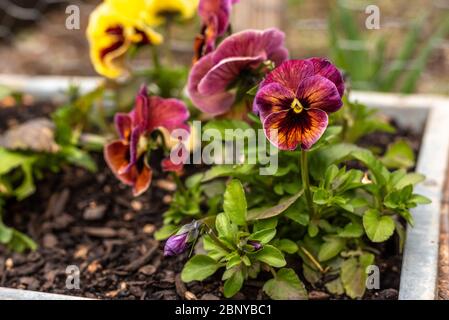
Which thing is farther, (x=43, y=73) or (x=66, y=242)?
(x=43, y=73)

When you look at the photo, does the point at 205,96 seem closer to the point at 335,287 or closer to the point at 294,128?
the point at 294,128

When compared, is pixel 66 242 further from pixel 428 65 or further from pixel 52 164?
pixel 428 65

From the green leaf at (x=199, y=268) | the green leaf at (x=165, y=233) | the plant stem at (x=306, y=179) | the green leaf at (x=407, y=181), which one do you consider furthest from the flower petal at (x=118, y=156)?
the green leaf at (x=407, y=181)

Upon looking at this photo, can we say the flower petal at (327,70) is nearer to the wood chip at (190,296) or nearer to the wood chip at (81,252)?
the wood chip at (190,296)

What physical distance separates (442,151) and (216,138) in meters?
0.56

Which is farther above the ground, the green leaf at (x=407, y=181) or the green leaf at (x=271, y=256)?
the green leaf at (x=407, y=181)

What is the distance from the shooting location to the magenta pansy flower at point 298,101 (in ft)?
3.75

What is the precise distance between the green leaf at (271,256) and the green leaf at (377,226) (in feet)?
0.50

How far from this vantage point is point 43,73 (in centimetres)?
293

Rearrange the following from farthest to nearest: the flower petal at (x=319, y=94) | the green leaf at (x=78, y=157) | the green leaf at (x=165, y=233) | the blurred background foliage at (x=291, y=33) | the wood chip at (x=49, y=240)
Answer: the blurred background foliage at (x=291, y=33), the green leaf at (x=78, y=157), the wood chip at (x=49, y=240), the green leaf at (x=165, y=233), the flower petal at (x=319, y=94)

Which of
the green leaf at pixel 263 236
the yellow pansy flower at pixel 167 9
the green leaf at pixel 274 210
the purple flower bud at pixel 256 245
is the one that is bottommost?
the purple flower bud at pixel 256 245

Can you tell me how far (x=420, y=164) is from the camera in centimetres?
162

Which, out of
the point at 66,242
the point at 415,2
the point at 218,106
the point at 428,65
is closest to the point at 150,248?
the point at 66,242
